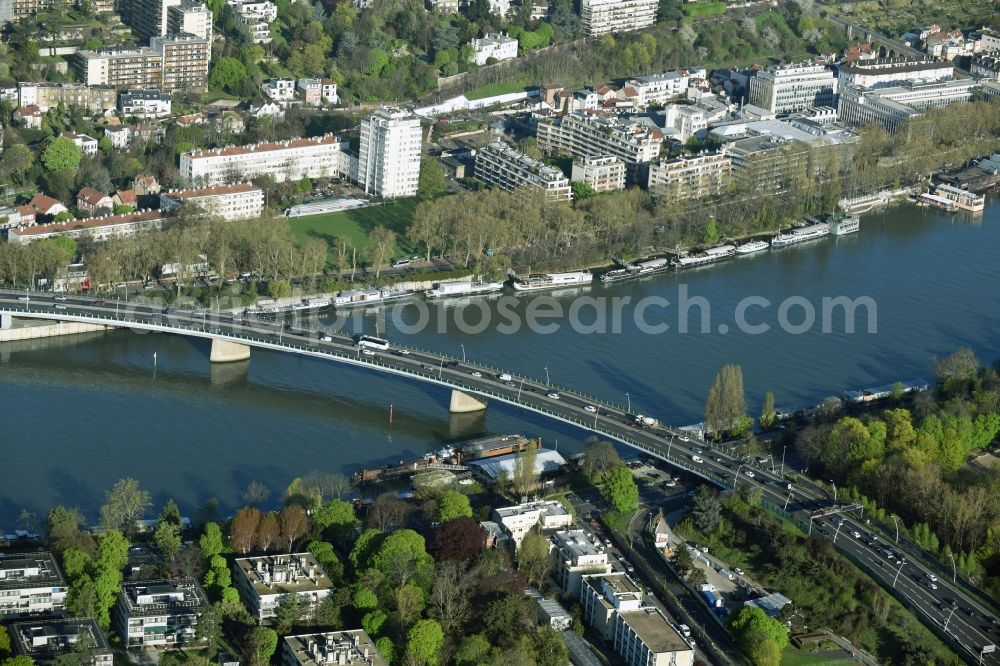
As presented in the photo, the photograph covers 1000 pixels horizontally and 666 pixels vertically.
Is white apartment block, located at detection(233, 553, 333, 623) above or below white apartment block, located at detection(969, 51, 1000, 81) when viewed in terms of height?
below

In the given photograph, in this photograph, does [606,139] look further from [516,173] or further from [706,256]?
[706,256]

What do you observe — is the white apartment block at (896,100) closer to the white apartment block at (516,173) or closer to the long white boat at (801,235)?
the long white boat at (801,235)

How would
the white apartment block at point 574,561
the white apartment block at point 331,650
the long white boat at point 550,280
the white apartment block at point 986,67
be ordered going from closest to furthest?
1. the white apartment block at point 331,650
2. the white apartment block at point 574,561
3. the long white boat at point 550,280
4. the white apartment block at point 986,67

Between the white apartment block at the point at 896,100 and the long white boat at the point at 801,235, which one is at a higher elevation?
the white apartment block at the point at 896,100

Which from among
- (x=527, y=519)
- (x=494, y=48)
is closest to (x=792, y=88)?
(x=494, y=48)

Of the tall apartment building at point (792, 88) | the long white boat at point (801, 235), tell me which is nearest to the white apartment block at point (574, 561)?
the long white boat at point (801, 235)

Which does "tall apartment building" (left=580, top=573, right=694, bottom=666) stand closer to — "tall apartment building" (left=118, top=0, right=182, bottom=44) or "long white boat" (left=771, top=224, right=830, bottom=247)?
"long white boat" (left=771, top=224, right=830, bottom=247)

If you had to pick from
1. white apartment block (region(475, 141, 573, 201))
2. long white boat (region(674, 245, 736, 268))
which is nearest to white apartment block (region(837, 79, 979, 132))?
long white boat (region(674, 245, 736, 268))
